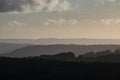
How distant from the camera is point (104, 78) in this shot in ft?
186

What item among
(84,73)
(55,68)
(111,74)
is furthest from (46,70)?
(111,74)

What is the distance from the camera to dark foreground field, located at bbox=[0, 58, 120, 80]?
193 ft

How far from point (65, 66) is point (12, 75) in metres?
10.4

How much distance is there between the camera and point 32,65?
221ft

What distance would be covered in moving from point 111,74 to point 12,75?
15407 mm

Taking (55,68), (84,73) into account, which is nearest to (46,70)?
(55,68)

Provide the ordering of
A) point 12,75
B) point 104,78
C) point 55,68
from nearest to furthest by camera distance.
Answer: point 104,78, point 12,75, point 55,68

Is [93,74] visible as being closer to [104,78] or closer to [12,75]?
[104,78]

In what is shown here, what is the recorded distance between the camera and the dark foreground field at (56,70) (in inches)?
Answer: 2310

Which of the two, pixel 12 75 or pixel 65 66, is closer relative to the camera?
pixel 12 75

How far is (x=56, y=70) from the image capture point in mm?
63906

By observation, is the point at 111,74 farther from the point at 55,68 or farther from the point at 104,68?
the point at 55,68

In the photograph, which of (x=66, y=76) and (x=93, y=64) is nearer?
(x=66, y=76)

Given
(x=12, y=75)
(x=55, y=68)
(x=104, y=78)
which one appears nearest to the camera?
(x=104, y=78)
